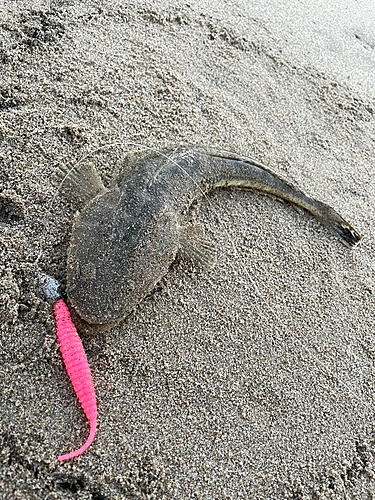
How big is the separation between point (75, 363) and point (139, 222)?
33.9 inches

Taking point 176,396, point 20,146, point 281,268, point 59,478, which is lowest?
point 59,478

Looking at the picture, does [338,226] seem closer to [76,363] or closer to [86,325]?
[86,325]

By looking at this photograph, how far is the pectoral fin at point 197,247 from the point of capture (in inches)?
115

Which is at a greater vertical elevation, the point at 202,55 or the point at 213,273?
the point at 202,55

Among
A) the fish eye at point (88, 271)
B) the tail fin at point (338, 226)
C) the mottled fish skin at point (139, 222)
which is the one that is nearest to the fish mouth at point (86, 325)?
the mottled fish skin at point (139, 222)

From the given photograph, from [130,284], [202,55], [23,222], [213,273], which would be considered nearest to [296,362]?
[213,273]

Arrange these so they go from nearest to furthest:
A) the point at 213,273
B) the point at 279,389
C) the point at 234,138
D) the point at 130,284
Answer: the point at 130,284 → the point at 279,389 → the point at 213,273 → the point at 234,138

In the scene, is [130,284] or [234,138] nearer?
[130,284]

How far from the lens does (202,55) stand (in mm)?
3805

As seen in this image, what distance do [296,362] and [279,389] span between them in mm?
216

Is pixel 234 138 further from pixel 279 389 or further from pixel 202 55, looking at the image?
pixel 279 389

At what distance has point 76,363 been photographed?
2463 mm

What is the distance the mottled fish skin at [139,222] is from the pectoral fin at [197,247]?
2.4 inches

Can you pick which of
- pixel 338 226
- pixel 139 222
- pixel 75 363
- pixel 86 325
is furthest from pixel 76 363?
pixel 338 226
